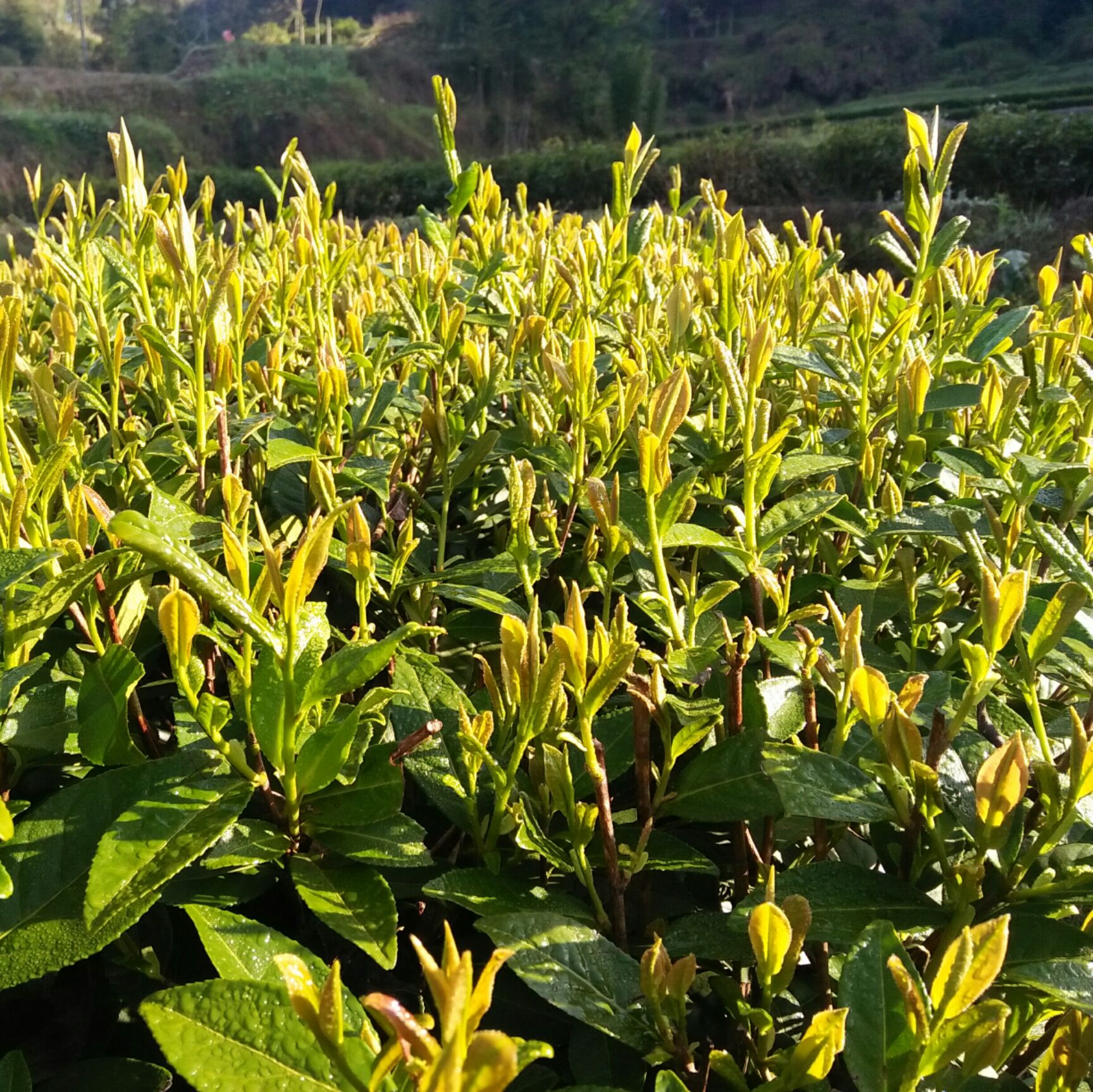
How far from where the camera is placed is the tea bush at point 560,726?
0.60 m

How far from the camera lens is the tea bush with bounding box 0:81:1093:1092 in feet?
1.95

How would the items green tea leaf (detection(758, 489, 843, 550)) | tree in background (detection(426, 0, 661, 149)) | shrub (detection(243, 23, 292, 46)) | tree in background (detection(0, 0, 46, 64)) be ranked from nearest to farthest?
1. green tea leaf (detection(758, 489, 843, 550))
2. tree in background (detection(426, 0, 661, 149))
3. tree in background (detection(0, 0, 46, 64))
4. shrub (detection(243, 23, 292, 46))

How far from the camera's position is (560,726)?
779 mm

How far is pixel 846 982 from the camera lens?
59 cm

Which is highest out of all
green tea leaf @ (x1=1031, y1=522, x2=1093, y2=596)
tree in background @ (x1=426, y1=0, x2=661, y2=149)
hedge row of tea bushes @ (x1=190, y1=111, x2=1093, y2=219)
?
tree in background @ (x1=426, y1=0, x2=661, y2=149)

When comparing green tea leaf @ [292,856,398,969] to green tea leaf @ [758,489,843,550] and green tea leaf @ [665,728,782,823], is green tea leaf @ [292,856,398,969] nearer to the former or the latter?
green tea leaf @ [665,728,782,823]

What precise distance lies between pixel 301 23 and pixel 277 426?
190 feet

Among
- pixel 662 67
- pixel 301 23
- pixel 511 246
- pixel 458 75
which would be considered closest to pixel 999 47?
pixel 662 67

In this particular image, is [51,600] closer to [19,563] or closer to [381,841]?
[19,563]

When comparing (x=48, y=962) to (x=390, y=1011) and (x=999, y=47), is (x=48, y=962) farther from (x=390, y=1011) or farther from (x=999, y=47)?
(x=999, y=47)

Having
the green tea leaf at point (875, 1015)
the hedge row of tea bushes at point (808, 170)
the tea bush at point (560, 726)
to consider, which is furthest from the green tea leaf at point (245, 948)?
the hedge row of tea bushes at point (808, 170)

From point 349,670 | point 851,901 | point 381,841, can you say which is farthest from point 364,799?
point 851,901

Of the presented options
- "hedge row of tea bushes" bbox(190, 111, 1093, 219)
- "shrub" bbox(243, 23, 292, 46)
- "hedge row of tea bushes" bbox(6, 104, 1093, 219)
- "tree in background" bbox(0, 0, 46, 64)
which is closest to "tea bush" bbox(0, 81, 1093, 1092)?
"hedge row of tea bushes" bbox(6, 104, 1093, 219)

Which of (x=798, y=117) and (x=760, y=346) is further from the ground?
(x=798, y=117)
